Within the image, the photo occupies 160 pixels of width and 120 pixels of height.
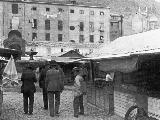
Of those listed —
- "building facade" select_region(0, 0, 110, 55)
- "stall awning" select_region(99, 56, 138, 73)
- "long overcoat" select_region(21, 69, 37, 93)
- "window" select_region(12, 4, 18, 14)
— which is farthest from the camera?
"window" select_region(12, 4, 18, 14)

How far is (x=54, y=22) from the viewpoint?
58.7 m

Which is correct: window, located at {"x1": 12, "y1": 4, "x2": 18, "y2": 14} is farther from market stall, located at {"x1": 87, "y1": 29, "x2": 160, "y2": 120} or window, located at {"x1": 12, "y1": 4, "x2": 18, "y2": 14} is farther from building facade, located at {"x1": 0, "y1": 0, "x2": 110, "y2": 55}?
market stall, located at {"x1": 87, "y1": 29, "x2": 160, "y2": 120}

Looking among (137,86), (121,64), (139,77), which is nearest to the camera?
(121,64)

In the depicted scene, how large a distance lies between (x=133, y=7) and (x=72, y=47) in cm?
7228

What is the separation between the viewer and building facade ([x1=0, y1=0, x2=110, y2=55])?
184 feet

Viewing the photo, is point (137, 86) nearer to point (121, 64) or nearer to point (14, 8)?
point (121, 64)

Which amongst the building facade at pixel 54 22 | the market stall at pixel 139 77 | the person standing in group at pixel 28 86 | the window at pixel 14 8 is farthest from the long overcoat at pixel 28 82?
the window at pixel 14 8

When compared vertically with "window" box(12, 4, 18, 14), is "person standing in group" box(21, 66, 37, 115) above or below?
below

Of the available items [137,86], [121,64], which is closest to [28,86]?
[121,64]

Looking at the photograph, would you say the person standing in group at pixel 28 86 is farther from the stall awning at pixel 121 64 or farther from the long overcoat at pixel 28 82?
the stall awning at pixel 121 64

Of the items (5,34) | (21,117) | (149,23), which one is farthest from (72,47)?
(21,117)

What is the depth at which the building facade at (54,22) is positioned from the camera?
56.0 meters

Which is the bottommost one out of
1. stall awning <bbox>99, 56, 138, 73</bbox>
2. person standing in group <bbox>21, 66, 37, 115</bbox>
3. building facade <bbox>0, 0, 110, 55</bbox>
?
person standing in group <bbox>21, 66, 37, 115</bbox>

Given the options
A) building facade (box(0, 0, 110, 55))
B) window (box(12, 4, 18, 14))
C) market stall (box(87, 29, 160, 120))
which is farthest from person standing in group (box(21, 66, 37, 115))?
window (box(12, 4, 18, 14))
